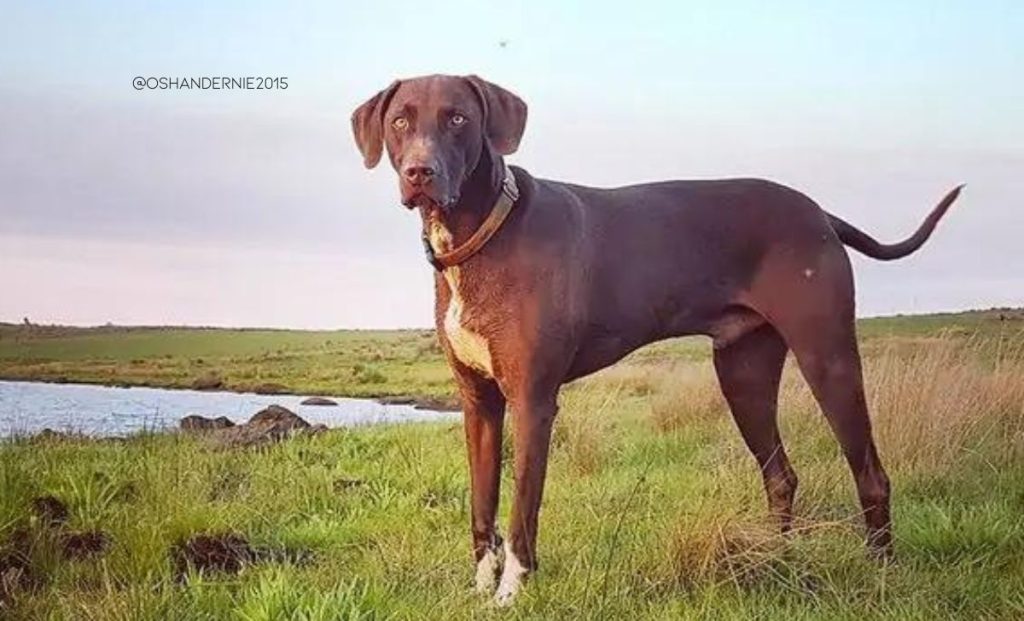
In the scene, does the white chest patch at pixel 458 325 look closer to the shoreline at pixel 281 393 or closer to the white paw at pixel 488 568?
the white paw at pixel 488 568

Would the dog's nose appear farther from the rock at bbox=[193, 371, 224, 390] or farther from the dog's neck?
the rock at bbox=[193, 371, 224, 390]

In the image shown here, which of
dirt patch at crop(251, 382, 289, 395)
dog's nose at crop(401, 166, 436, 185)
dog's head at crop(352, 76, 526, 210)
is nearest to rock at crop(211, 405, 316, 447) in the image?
dirt patch at crop(251, 382, 289, 395)

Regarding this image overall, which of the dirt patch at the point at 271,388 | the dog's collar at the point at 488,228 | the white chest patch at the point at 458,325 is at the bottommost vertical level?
the dirt patch at the point at 271,388

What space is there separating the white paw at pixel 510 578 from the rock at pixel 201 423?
15.5 feet

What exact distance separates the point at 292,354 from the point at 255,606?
17.8 feet

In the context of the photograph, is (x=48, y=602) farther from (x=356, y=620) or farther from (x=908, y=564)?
(x=908, y=564)

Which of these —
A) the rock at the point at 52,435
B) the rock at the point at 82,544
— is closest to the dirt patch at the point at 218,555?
the rock at the point at 82,544

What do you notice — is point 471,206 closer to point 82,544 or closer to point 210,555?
point 210,555

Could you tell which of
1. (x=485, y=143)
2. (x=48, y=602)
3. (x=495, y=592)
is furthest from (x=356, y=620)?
(x=485, y=143)

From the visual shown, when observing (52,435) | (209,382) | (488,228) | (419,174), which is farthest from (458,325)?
(209,382)

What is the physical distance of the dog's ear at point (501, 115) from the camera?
387cm

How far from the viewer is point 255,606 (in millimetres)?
3422

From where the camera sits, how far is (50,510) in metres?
5.08

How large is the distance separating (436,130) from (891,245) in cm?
216
